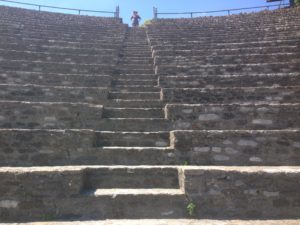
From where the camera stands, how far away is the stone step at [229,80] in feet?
26.5

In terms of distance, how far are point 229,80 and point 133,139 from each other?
11.2 ft

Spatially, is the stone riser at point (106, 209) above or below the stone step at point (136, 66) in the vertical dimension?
below

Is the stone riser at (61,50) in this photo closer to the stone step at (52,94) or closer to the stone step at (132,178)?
the stone step at (52,94)

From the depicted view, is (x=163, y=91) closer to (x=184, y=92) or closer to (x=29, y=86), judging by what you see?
(x=184, y=92)

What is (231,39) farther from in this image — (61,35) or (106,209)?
(106,209)

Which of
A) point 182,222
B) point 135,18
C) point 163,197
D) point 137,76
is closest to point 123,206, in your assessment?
point 163,197

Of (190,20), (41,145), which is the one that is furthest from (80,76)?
(190,20)

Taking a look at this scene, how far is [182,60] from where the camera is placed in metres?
10.5

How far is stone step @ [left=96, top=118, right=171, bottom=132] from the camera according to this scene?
6.62 m

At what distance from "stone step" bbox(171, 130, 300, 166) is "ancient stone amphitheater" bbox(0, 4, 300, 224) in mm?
16

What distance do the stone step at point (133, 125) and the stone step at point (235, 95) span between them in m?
1.04

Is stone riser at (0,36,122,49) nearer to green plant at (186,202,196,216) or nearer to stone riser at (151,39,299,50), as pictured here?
stone riser at (151,39,299,50)

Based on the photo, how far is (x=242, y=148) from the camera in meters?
5.60

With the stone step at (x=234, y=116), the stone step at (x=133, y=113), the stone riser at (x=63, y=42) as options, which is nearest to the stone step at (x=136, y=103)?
the stone step at (x=133, y=113)
